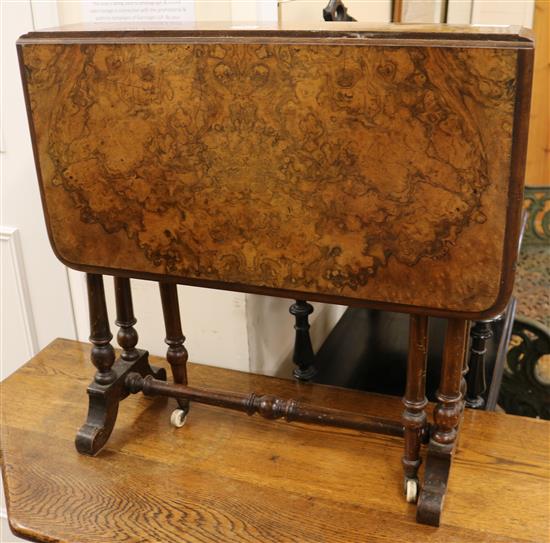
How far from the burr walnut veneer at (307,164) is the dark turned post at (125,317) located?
15 centimetres

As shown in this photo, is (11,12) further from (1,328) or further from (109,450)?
(109,450)

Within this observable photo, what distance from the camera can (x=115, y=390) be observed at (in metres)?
1.44

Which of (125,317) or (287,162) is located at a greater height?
(287,162)

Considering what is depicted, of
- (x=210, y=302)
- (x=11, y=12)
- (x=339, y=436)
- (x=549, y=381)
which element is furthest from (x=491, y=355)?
(x=11, y=12)

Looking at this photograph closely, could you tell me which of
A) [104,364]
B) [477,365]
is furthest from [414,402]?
[104,364]

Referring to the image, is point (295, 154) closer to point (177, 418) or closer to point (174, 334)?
point (174, 334)

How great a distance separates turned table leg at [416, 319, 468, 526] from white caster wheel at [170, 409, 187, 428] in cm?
52

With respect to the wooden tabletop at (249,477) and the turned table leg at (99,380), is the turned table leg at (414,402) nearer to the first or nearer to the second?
the wooden tabletop at (249,477)

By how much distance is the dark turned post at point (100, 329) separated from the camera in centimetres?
137

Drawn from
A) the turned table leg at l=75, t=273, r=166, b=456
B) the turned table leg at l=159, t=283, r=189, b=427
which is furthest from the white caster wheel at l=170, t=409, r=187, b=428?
the turned table leg at l=75, t=273, r=166, b=456

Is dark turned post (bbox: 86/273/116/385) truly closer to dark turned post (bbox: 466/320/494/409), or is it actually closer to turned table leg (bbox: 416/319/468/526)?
turned table leg (bbox: 416/319/468/526)

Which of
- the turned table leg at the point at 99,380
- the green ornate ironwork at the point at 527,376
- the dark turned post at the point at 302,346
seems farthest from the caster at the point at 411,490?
the green ornate ironwork at the point at 527,376

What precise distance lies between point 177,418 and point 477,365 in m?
0.66

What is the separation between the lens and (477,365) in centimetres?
156
